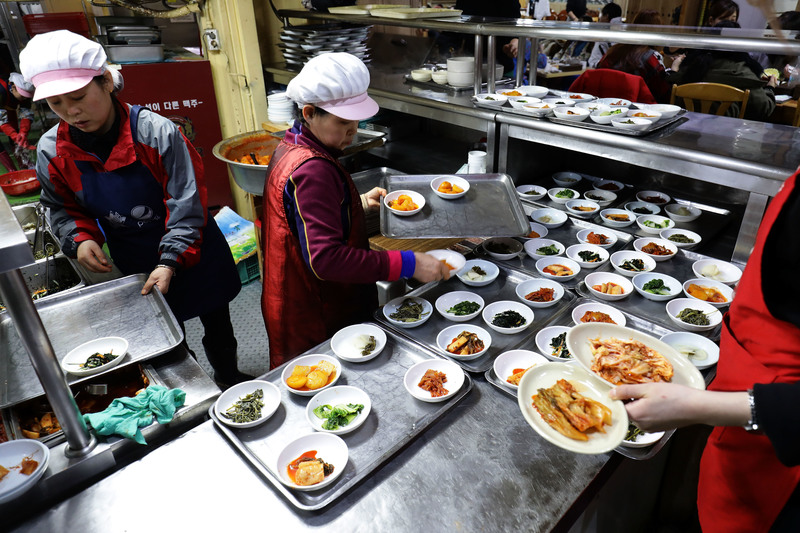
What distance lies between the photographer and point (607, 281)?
94.5 inches

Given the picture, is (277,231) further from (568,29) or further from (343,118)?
(568,29)

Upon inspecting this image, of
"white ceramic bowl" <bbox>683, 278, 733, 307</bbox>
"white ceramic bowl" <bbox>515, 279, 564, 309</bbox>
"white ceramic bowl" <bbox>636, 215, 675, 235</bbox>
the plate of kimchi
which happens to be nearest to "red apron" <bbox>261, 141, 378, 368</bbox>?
"white ceramic bowl" <bbox>515, 279, 564, 309</bbox>

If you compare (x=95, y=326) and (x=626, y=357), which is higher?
(x=626, y=357)

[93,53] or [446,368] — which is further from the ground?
[93,53]

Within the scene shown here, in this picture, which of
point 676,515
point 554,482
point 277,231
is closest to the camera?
point 554,482

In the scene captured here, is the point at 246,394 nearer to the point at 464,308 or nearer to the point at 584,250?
the point at 464,308

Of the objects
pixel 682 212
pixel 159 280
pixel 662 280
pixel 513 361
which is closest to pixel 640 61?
pixel 682 212

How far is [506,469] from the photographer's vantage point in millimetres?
1505

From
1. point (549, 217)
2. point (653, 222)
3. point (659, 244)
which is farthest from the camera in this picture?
point (549, 217)

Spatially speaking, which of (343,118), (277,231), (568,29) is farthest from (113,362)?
(568,29)

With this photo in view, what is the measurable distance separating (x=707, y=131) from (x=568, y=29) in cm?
88

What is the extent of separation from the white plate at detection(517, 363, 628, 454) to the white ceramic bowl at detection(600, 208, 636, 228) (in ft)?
5.58

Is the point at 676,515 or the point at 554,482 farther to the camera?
the point at 676,515

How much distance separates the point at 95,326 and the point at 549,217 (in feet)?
8.25
